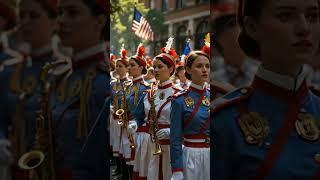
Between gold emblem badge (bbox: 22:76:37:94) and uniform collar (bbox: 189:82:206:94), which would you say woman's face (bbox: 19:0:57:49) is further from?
uniform collar (bbox: 189:82:206:94)

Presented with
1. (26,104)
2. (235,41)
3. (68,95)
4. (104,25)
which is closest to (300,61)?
(235,41)

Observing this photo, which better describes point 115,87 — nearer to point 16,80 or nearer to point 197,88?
point 197,88

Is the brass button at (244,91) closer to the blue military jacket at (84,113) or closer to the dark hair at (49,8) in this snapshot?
the blue military jacket at (84,113)

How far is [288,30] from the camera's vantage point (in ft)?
6.89

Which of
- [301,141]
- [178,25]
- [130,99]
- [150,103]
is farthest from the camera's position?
[178,25]

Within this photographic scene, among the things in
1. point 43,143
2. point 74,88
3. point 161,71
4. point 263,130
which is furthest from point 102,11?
point 161,71

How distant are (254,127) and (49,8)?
110 cm

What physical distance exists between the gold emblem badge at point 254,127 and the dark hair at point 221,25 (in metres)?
0.33

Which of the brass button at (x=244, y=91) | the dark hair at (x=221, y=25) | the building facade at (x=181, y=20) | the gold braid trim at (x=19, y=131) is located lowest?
the gold braid trim at (x=19, y=131)

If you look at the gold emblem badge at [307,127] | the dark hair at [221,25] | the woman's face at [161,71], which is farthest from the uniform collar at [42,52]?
the woman's face at [161,71]

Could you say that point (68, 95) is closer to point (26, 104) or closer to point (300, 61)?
point (26, 104)

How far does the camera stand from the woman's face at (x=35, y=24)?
85.6 inches

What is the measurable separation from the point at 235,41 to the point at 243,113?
1.09ft

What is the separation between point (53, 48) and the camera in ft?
7.28
